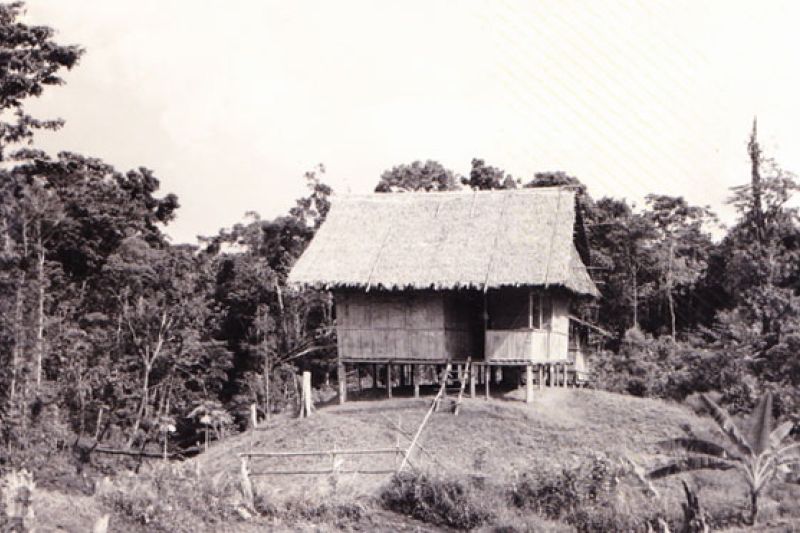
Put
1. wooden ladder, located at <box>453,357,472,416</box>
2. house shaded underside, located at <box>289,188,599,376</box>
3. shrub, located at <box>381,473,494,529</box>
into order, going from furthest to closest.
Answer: house shaded underside, located at <box>289,188,599,376</box>, wooden ladder, located at <box>453,357,472,416</box>, shrub, located at <box>381,473,494,529</box>

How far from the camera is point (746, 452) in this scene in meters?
13.6

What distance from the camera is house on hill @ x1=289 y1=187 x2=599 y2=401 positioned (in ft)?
68.1

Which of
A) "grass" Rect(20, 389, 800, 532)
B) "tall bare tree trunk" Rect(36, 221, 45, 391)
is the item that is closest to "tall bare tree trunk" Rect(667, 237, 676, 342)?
"grass" Rect(20, 389, 800, 532)

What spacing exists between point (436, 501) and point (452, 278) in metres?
7.14

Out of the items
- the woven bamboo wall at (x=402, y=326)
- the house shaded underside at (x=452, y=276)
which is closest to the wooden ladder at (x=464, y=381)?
the house shaded underside at (x=452, y=276)

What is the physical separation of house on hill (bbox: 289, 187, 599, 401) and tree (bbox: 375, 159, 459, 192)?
39.5 feet

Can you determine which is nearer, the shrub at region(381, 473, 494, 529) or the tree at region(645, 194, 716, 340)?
the shrub at region(381, 473, 494, 529)

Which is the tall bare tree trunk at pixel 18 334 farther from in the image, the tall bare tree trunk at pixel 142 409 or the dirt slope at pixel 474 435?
the dirt slope at pixel 474 435

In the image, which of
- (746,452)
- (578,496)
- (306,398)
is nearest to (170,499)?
(578,496)

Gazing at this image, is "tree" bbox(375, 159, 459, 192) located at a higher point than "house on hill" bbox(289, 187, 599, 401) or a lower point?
higher

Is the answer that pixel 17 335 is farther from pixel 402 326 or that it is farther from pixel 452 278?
pixel 452 278

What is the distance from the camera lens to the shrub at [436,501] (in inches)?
553

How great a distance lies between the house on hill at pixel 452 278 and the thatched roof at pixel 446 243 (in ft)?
0.09

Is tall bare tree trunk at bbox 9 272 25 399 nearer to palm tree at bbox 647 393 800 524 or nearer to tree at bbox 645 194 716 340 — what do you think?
palm tree at bbox 647 393 800 524
